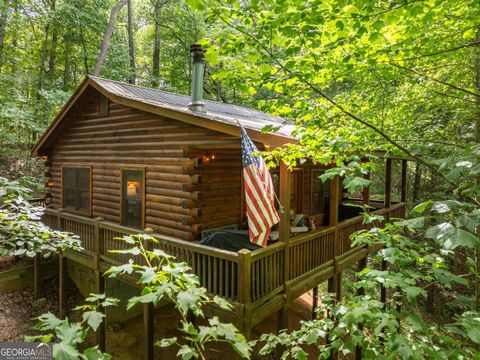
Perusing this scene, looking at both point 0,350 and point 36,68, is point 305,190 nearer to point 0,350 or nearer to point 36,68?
point 0,350

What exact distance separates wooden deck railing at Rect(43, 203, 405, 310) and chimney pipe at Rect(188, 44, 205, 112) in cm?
367

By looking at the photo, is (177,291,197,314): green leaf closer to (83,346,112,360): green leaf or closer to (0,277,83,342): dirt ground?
(83,346,112,360): green leaf

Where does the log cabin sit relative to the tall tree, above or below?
below

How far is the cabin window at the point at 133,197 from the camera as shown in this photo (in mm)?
8969

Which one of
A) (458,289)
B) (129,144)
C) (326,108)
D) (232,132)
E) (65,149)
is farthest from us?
(458,289)

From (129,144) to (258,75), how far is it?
6609 millimetres

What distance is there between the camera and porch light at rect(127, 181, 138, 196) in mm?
9180

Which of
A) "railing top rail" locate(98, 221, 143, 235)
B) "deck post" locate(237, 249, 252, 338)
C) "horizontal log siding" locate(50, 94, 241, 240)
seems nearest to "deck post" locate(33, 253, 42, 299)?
"horizontal log siding" locate(50, 94, 241, 240)

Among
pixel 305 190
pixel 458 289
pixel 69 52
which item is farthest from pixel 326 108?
pixel 69 52

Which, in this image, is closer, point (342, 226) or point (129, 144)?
point (342, 226)

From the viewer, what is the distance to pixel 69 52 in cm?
2119

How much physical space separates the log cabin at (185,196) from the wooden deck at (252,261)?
0.02 metres

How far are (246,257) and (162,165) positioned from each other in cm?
425

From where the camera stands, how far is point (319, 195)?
40.5 feet
